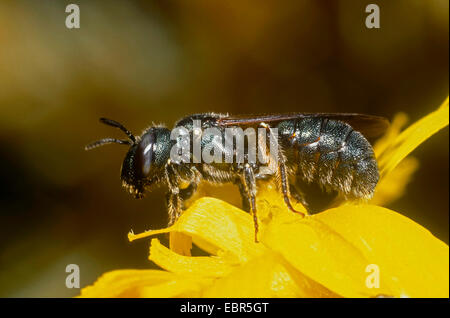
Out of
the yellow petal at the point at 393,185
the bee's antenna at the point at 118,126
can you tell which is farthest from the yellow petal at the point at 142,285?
the yellow petal at the point at 393,185

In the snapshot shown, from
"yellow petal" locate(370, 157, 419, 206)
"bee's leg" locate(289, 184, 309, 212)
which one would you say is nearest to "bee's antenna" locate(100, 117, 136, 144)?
"bee's leg" locate(289, 184, 309, 212)

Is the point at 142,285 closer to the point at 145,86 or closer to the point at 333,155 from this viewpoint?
the point at 333,155

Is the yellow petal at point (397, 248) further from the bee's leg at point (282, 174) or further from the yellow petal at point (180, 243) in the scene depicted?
the yellow petal at point (180, 243)

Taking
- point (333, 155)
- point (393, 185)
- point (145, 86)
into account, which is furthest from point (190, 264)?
point (145, 86)

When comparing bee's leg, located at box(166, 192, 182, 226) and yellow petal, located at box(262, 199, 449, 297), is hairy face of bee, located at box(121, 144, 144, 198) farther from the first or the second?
yellow petal, located at box(262, 199, 449, 297)
